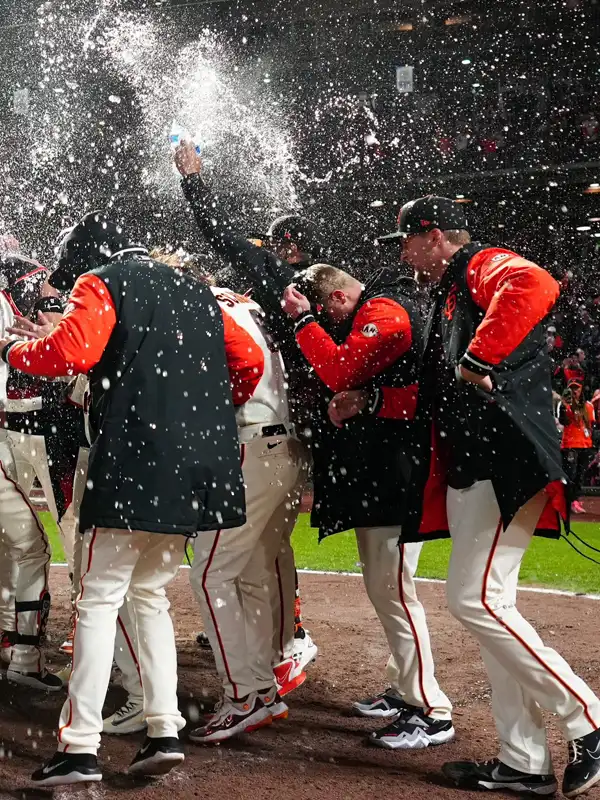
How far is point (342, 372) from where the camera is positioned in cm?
409

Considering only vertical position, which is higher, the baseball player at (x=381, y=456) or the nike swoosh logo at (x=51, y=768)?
the baseball player at (x=381, y=456)

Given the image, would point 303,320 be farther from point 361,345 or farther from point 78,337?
point 78,337

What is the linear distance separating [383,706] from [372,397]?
1485mm

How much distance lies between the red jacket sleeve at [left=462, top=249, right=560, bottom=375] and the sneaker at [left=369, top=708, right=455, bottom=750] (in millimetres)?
1651

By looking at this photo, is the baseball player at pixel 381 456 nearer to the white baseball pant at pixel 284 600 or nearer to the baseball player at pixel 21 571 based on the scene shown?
the white baseball pant at pixel 284 600

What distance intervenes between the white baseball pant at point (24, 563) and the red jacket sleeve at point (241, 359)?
5.00ft

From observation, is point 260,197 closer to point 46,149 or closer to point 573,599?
point 46,149

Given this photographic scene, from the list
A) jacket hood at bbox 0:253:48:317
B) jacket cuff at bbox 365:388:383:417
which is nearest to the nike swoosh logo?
jacket cuff at bbox 365:388:383:417

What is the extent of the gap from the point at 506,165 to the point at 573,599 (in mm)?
17065

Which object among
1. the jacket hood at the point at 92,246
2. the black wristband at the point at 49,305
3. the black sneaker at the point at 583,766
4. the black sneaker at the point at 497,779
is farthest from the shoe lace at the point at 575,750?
the black wristband at the point at 49,305

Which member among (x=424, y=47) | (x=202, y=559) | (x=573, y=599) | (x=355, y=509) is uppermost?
(x=424, y=47)

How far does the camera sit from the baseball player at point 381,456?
13.3 feet

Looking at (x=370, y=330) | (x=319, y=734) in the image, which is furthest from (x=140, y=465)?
(x=319, y=734)

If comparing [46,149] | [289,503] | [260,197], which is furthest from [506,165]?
[289,503]
